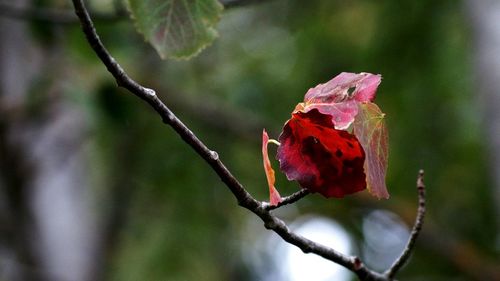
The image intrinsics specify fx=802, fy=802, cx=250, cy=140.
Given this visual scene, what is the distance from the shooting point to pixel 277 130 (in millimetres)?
3348

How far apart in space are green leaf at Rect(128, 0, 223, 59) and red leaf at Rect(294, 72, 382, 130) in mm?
211

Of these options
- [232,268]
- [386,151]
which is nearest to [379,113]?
[386,151]

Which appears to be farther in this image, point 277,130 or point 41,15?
point 277,130

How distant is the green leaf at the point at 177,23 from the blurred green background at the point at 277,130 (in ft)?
7.13

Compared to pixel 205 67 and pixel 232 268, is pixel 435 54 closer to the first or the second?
pixel 205 67

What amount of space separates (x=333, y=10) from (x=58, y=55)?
1.62m

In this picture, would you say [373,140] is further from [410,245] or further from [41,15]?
[41,15]

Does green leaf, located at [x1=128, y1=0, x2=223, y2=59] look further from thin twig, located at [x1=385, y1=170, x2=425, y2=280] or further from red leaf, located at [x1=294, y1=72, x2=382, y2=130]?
thin twig, located at [x1=385, y1=170, x2=425, y2=280]

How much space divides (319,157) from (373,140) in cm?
7

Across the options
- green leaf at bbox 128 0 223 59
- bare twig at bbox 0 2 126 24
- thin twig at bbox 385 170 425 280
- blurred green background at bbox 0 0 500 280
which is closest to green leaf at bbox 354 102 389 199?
thin twig at bbox 385 170 425 280

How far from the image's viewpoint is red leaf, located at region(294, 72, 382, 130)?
989 millimetres

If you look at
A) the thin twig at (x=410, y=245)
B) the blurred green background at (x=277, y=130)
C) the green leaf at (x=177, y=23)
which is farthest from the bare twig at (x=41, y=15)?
the thin twig at (x=410, y=245)

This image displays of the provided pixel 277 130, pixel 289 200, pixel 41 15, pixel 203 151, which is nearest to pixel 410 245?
pixel 289 200

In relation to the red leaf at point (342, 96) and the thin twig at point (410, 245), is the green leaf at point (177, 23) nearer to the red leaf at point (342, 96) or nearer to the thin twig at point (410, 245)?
the red leaf at point (342, 96)
